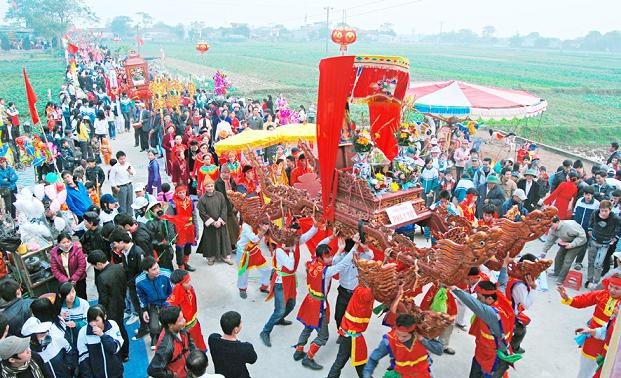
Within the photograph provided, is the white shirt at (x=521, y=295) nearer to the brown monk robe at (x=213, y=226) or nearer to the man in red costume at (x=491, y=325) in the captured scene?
the man in red costume at (x=491, y=325)

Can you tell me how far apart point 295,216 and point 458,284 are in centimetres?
262

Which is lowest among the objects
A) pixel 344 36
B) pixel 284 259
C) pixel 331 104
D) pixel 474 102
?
pixel 284 259

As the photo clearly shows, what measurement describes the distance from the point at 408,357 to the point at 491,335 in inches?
35.2

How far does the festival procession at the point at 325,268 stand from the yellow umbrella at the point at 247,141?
38 millimetres

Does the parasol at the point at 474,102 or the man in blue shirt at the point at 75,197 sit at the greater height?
the parasol at the point at 474,102

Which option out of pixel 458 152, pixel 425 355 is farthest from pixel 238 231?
pixel 458 152

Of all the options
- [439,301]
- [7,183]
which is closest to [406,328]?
[439,301]

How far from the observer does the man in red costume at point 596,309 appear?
3.97m

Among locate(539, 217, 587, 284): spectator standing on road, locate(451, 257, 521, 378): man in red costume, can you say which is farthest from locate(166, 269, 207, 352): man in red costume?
locate(539, 217, 587, 284): spectator standing on road

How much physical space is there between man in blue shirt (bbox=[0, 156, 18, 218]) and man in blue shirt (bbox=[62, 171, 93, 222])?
196 centimetres

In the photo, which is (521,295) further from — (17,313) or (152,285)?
(17,313)

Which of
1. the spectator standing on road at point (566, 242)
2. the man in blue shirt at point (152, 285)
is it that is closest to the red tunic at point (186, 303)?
the man in blue shirt at point (152, 285)

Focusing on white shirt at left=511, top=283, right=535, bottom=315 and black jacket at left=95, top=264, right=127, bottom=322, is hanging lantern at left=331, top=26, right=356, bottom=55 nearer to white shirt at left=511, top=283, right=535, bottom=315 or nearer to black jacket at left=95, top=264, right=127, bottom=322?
white shirt at left=511, top=283, right=535, bottom=315

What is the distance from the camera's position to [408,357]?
3688 millimetres
